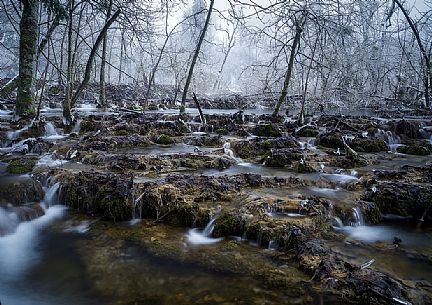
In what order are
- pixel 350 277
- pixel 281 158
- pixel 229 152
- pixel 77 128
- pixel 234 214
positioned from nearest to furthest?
pixel 350 277 < pixel 234 214 < pixel 281 158 < pixel 229 152 < pixel 77 128

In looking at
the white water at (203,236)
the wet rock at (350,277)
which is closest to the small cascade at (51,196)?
the white water at (203,236)

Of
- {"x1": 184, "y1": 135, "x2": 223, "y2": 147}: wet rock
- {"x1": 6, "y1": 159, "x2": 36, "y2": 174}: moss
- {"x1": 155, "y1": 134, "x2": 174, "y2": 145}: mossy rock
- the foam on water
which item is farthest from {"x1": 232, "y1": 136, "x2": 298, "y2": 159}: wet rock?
the foam on water

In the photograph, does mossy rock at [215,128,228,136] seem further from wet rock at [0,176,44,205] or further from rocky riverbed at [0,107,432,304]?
wet rock at [0,176,44,205]

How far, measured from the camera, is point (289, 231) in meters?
4.71

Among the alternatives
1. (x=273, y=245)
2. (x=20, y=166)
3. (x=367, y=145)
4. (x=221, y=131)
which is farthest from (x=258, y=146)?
(x=20, y=166)

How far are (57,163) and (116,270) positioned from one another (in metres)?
4.63

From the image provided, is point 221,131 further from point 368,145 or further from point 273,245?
point 273,245

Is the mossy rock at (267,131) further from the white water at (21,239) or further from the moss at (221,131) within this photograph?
the white water at (21,239)

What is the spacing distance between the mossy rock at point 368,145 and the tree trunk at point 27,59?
10007 millimetres

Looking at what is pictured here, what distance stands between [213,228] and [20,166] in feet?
15.3

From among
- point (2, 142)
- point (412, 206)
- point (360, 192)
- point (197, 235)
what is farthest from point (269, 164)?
point (2, 142)

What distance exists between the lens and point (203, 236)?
509 centimetres

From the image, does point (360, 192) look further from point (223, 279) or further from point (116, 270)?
point (116, 270)

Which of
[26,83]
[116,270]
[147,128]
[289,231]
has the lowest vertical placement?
[116,270]
